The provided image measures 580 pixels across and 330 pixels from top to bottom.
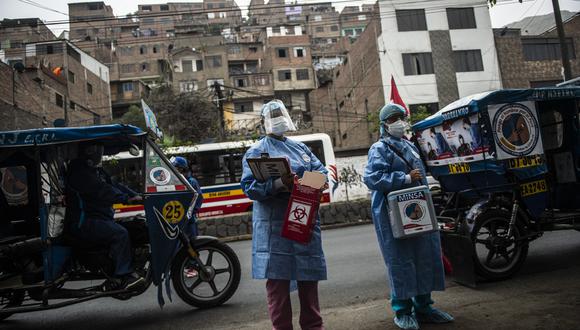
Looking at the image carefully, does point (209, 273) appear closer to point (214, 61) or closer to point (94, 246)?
point (94, 246)

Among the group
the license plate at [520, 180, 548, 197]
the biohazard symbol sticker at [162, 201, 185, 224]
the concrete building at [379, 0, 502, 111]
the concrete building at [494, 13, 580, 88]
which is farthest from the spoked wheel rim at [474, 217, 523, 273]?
the concrete building at [494, 13, 580, 88]

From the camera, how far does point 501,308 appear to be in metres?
3.82

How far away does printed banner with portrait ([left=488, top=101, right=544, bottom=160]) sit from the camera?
16.1ft

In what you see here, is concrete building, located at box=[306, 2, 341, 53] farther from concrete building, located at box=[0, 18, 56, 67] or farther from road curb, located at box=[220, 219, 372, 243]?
road curb, located at box=[220, 219, 372, 243]

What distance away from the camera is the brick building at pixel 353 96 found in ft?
98.7

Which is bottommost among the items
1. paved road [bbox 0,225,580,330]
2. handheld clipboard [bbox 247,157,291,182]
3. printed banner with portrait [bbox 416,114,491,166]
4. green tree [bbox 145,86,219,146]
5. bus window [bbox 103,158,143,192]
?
paved road [bbox 0,225,580,330]

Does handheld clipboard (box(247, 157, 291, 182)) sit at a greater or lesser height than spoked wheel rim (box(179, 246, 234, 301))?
greater

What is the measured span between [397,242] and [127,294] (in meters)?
2.92

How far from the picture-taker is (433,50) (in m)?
28.8

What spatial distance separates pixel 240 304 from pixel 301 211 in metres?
2.48

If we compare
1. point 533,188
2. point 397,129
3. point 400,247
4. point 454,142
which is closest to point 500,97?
point 454,142

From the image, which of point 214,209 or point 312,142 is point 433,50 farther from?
point 214,209

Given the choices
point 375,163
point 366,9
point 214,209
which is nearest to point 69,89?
point 214,209

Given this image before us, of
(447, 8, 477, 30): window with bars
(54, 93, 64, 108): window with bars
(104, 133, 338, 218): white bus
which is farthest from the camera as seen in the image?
(447, 8, 477, 30): window with bars
